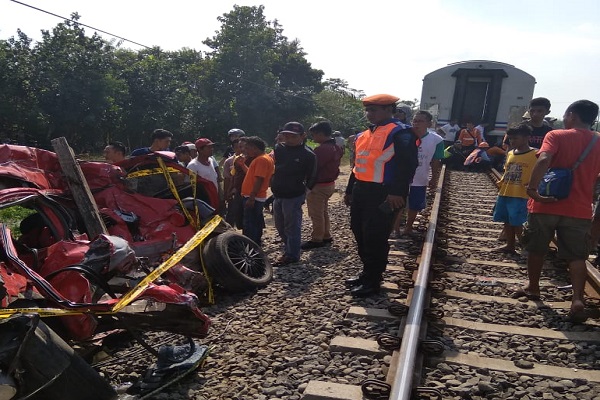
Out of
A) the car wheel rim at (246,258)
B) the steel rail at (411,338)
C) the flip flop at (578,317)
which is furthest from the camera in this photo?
the car wheel rim at (246,258)

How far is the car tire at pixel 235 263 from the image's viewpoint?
445 cm

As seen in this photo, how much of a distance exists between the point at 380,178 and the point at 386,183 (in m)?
0.07

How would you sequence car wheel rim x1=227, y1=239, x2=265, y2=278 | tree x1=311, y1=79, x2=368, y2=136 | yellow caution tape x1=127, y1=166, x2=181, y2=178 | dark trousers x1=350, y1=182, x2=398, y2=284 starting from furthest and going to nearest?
tree x1=311, y1=79, x2=368, y2=136 → yellow caution tape x1=127, y1=166, x2=181, y2=178 → car wheel rim x1=227, y1=239, x2=265, y2=278 → dark trousers x1=350, y1=182, x2=398, y2=284

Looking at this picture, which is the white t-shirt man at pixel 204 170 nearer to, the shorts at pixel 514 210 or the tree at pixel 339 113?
the shorts at pixel 514 210

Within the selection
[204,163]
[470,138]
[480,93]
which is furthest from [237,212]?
[480,93]

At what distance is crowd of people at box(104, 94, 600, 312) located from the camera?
384cm

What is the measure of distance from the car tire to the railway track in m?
0.13

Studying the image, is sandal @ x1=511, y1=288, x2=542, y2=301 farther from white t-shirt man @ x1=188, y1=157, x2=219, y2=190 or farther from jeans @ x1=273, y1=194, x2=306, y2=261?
white t-shirt man @ x1=188, y1=157, x2=219, y2=190

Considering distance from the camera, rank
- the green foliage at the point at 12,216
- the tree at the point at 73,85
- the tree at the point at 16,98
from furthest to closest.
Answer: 1. the tree at the point at 73,85
2. the tree at the point at 16,98
3. the green foliage at the point at 12,216

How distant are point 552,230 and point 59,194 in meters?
4.24

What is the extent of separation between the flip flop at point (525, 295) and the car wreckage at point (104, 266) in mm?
2337

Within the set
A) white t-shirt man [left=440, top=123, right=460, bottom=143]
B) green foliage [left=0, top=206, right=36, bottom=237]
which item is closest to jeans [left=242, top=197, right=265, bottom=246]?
green foliage [left=0, top=206, right=36, bottom=237]

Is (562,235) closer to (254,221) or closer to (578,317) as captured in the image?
(578,317)

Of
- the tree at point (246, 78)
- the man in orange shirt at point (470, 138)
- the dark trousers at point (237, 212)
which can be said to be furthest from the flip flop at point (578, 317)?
the tree at point (246, 78)
